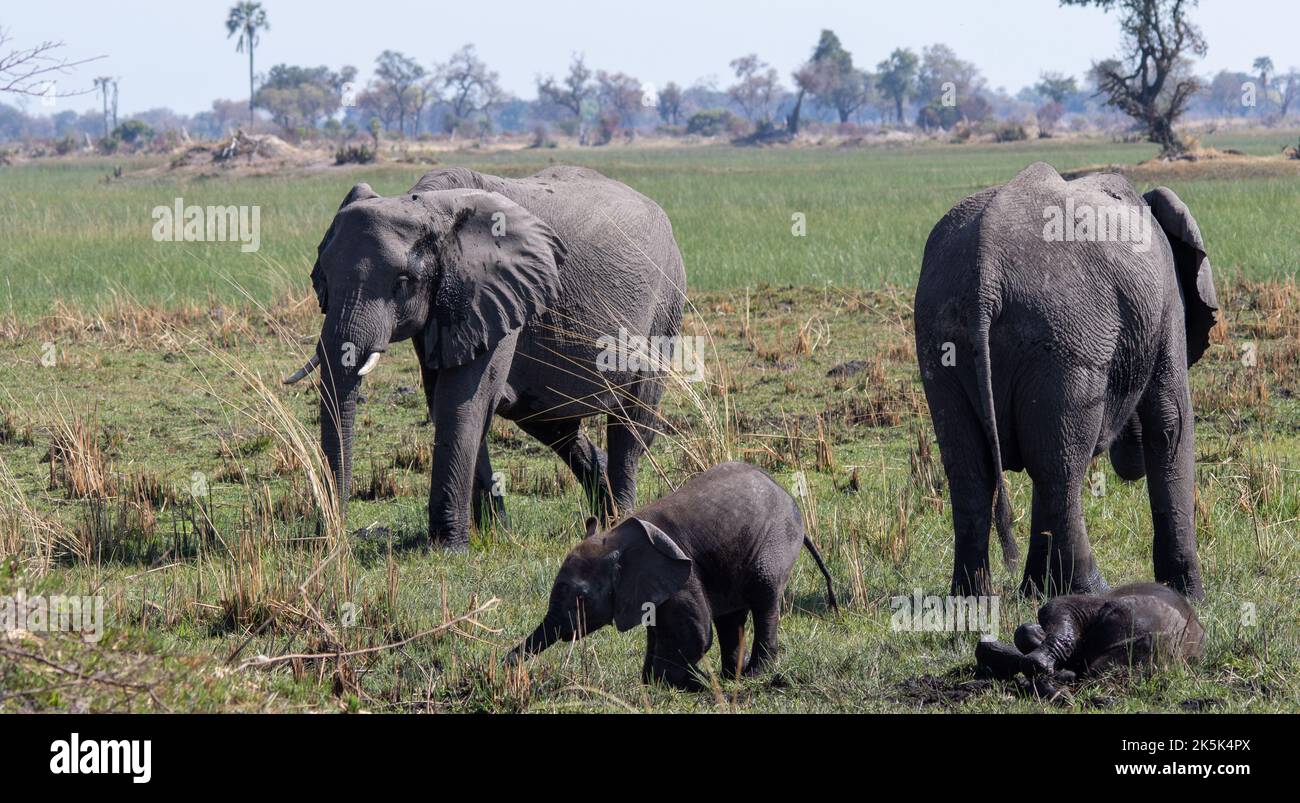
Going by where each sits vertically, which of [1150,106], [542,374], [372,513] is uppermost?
[1150,106]

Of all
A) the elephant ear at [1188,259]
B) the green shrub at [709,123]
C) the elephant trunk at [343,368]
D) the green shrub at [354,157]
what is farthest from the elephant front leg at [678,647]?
the green shrub at [709,123]

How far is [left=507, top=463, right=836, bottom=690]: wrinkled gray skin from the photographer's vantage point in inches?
210

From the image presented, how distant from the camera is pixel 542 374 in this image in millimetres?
8398

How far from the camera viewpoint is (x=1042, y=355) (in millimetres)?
5762

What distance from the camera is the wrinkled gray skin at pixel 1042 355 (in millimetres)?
5766

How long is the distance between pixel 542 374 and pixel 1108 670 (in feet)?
12.9

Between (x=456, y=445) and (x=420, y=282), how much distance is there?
33.9 inches

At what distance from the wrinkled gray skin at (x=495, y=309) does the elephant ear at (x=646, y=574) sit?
2.40 m

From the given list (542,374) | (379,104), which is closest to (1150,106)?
(542,374)

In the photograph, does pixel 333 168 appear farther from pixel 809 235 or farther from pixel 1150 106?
pixel 809 235

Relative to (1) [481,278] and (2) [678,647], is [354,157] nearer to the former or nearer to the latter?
(1) [481,278]

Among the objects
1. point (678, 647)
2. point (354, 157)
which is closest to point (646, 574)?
point (678, 647)

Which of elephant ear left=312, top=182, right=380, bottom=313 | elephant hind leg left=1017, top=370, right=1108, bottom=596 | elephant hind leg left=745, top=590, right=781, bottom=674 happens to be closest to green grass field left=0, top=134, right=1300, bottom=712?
elephant hind leg left=745, top=590, right=781, bottom=674

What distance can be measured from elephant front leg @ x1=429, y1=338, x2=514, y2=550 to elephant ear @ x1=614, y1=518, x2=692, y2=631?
2.37m
